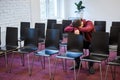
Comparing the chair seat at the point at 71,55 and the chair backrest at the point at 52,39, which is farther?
the chair backrest at the point at 52,39

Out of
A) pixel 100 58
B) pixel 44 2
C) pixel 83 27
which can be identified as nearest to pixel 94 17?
pixel 44 2

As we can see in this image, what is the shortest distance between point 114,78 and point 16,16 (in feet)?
11.7

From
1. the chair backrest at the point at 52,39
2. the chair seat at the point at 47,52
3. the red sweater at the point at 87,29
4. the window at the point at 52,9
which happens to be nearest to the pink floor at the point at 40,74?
the chair seat at the point at 47,52

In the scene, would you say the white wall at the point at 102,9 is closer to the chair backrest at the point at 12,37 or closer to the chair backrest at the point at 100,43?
the chair backrest at the point at 100,43

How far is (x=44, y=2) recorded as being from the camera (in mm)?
8234

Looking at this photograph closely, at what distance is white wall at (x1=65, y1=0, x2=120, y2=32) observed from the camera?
27.0 feet

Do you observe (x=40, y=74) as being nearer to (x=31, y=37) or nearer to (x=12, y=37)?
(x=31, y=37)

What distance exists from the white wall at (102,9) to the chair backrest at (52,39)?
14.8 feet

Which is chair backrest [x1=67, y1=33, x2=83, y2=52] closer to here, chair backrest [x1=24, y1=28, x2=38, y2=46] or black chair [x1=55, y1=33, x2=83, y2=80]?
black chair [x1=55, y1=33, x2=83, y2=80]

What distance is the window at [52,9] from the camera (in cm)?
818

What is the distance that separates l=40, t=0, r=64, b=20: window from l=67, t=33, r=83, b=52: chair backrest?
12.8ft

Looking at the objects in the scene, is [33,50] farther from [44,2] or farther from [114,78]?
[44,2]

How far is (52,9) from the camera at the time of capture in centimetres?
890

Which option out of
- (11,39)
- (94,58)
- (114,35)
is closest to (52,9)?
(11,39)
